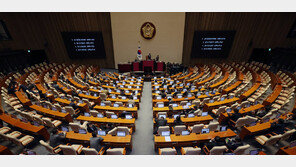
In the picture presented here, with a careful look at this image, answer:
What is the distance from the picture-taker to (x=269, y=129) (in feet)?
17.1

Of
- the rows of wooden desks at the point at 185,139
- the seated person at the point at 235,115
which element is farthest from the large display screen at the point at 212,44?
the rows of wooden desks at the point at 185,139

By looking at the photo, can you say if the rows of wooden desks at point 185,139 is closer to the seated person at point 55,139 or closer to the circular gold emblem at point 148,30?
the seated person at point 55,139

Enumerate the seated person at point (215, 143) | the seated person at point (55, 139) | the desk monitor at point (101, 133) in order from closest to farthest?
the seated person at point (215, 143), the seated person at point (55, 139), the desk monitor at point (101, 133)

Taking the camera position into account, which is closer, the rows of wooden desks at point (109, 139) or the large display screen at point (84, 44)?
the rows of wooden desks at point (109, 139)

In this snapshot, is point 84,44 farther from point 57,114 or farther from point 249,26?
point 249,26

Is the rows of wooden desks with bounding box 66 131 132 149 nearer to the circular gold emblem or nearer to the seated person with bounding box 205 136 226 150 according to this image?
the seated person with bounding box 205 136 226 150

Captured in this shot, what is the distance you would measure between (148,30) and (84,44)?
8.03 meters

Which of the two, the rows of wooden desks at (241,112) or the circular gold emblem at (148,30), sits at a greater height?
the circular gold emblem at (148,30)

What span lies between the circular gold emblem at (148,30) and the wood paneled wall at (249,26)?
4015mm

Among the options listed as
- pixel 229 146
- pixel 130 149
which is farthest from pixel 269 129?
pixel 130 149

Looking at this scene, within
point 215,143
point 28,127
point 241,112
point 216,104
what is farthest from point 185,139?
point 28,127

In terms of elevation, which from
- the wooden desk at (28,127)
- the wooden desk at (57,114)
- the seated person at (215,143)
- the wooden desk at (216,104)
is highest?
the wooden desk at (216,104)

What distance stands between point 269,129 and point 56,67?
1881 cm

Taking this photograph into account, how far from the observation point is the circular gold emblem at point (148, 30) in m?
15.1
